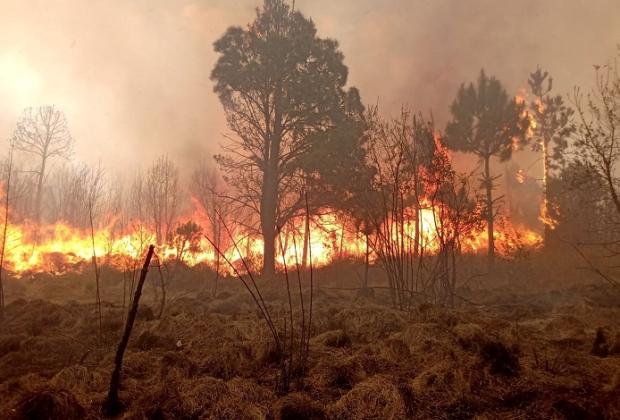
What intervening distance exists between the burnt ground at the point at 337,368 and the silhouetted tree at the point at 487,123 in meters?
18.2

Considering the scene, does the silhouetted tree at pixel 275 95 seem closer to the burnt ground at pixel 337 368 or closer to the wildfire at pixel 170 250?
the wildfire at pixel 170 250

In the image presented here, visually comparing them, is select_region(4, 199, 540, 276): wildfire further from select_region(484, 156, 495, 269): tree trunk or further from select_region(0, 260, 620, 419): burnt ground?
select_region(0, 260, 620, 419): burnt ground

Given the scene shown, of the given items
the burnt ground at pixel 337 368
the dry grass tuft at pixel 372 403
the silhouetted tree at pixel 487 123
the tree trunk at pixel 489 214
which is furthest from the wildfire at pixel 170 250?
the dry grass tuft at pixel 372 403

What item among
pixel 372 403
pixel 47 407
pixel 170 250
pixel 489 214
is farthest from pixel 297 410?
pixel 489 214

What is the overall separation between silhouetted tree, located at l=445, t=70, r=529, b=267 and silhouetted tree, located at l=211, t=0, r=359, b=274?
9.93 meters

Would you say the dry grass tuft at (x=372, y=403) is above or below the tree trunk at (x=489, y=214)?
below

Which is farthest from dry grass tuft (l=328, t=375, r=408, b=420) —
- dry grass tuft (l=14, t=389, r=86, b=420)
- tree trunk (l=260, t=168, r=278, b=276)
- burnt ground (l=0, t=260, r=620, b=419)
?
tree trunk (l=260, t=168, r=278, b=276)

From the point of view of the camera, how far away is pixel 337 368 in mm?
4809

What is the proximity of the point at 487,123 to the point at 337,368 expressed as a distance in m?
24.6

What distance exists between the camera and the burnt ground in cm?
377

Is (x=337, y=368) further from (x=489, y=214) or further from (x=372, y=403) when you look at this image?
(x=489, y=214)

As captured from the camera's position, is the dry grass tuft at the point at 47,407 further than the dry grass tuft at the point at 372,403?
No

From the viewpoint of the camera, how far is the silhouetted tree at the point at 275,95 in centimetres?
1945

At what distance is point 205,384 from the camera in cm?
428
